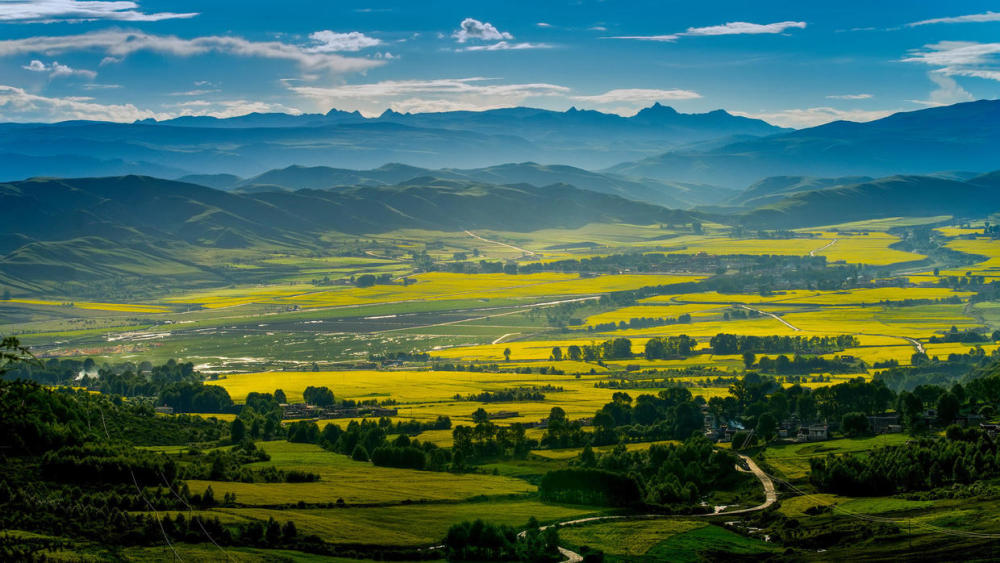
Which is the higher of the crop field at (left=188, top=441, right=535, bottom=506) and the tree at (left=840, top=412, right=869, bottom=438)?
the tree at (left=840, top=412, right=869, bottom=438)

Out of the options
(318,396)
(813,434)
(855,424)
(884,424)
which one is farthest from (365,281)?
(855,424)

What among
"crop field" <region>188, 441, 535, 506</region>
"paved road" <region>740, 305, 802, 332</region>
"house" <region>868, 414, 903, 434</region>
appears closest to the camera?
"crop field" <region>188, 441, 535, 506</region>

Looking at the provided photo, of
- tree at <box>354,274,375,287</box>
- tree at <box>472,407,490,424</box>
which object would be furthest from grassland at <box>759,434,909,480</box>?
tree at <box>354,274,375,287</box>

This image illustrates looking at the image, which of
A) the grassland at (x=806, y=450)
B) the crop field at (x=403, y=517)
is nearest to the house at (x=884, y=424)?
the grassland at (x=806, y=450)

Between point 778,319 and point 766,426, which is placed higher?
point 778,319

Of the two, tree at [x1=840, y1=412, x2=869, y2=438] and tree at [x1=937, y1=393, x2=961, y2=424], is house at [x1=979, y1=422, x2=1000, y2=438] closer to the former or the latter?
tree at [x1=937, y1=393, x2=961, y2=424]

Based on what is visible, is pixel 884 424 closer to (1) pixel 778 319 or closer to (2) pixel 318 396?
(2) pixel 318 396

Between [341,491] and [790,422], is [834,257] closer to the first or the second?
[790,422]

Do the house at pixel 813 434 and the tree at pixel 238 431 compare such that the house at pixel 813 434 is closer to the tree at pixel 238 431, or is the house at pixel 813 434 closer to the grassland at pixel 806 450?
the grassland at pixel 806 450
